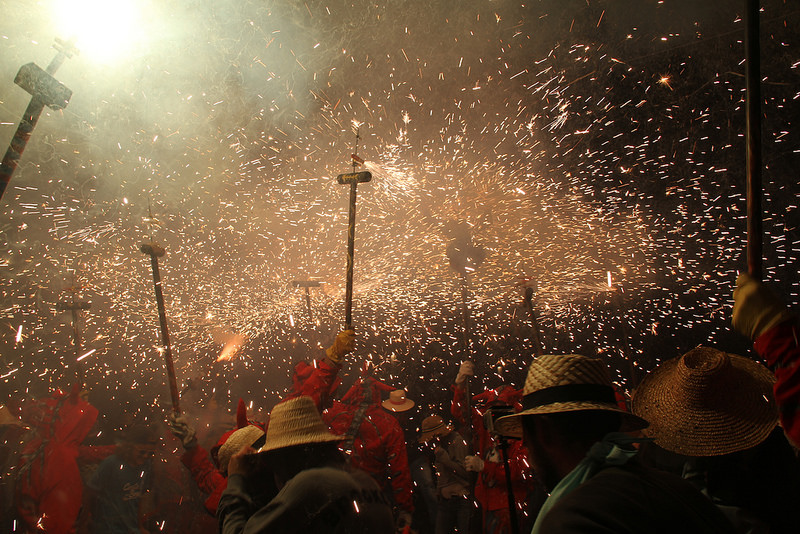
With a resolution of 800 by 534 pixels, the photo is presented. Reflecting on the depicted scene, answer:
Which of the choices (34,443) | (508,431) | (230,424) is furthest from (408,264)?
(508,431)

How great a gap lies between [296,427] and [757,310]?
8.65ft

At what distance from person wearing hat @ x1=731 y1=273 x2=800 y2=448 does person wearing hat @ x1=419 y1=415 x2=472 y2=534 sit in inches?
160

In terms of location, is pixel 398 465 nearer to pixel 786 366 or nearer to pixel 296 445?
pixel 296 445

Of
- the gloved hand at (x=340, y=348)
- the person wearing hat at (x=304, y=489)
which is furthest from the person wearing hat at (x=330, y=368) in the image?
the person wearing hat at (x=304, y=489)

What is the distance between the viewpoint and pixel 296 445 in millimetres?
2297

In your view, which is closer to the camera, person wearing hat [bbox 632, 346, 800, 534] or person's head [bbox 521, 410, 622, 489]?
person's head [bbox 521, 410, 622, 489]

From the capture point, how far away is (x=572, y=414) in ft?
4.82

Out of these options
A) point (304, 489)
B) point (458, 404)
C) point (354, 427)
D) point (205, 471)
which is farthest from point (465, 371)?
point (304, 489)

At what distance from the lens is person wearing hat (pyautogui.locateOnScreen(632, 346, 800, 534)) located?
1907mm

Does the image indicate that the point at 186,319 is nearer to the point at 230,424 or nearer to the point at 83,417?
the point at 230,424

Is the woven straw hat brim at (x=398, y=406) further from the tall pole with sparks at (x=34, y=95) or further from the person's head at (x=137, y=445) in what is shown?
the tall pole with sparks at (x=34, y=95)

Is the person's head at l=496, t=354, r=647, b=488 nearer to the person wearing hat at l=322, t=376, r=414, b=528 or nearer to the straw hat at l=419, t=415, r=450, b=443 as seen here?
the person wearing hat at l=322, t=376, r=414, b=528

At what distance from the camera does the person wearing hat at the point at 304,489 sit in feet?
6.16

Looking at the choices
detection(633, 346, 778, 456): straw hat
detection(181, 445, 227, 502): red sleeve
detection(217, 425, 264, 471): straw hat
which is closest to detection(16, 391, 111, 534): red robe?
detection(181, 445, 227, 502): red sleeve
